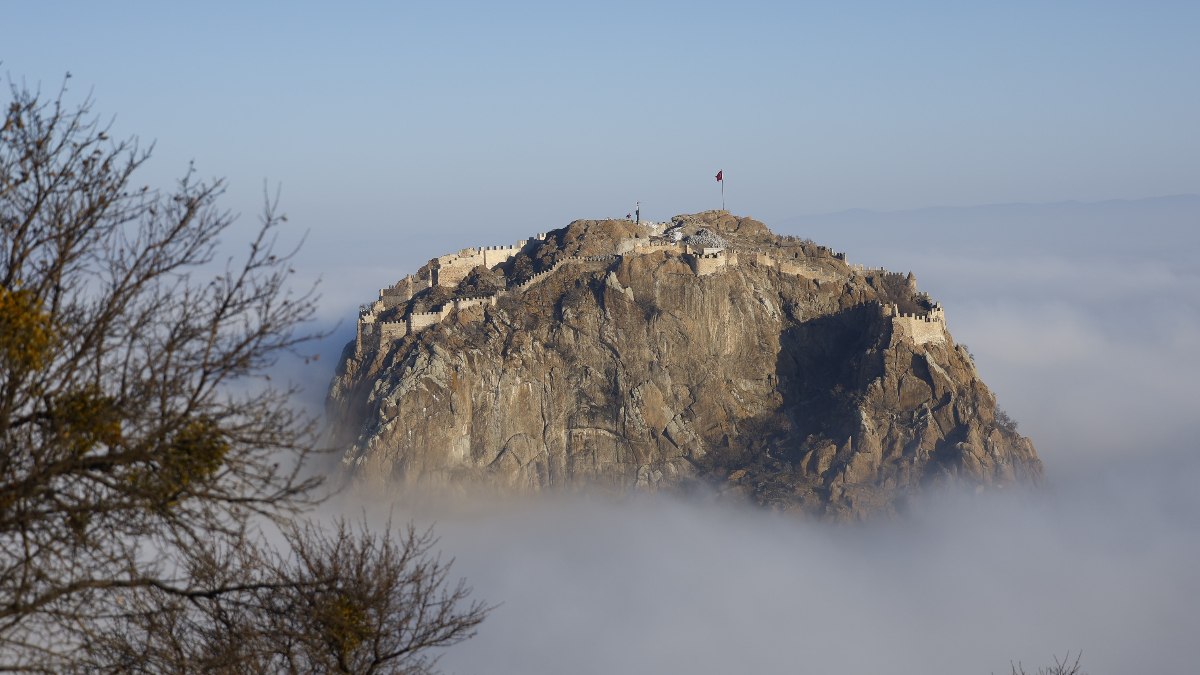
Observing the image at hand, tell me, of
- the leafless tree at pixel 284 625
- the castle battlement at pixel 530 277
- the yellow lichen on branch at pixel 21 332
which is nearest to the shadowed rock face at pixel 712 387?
the castle battlement at pixel 530 277

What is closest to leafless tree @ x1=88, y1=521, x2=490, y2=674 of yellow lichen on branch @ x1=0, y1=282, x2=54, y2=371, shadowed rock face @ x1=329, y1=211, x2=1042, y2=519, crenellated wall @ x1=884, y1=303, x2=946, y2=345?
yellow lichen on branch @ x1=0, y1=282, x2=54, y2=371

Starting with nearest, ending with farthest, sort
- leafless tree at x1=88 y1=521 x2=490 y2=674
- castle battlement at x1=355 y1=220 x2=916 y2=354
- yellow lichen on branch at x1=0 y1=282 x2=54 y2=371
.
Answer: yellow lichen on branch at x1=0 y1=282 x2=54 y2=371, leafless tree at x1=88 y1=521 x2=490 y2=674, castle battlement at x1=355 y1=220 x2=916 y2=354

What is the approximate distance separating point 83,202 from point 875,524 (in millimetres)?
165612

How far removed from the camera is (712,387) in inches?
7032

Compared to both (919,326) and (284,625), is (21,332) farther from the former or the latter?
(919,326)

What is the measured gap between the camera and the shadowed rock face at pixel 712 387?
17125 centimetres

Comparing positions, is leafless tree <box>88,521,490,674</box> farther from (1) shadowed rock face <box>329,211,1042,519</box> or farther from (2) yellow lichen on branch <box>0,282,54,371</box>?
(1) shadowed rock face <box>329,211,1042,519</box>

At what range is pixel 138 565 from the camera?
940 inches

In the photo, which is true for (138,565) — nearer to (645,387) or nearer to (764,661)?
(645,387)

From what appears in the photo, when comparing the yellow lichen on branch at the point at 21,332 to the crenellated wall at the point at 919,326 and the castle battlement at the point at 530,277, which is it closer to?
the castle battlement at the point at 530,277

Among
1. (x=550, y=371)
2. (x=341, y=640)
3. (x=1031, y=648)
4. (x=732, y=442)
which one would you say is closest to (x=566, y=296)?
(x=550, y=371)

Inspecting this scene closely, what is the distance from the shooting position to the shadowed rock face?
562 ft

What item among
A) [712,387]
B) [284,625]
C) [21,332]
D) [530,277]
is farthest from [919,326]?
[21,332]

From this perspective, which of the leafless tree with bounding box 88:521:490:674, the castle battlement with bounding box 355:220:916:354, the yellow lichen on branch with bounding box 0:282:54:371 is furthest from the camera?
the castle battlement with bounding box 355:220:916:354
